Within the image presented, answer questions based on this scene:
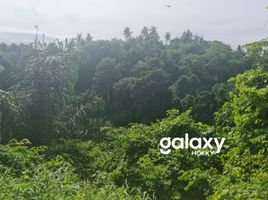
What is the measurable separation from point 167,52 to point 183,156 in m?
31.9

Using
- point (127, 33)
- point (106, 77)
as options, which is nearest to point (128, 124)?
point (106, 77)

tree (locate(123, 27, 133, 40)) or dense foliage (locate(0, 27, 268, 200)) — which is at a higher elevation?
tree (locate(123, 27, 133, 40))

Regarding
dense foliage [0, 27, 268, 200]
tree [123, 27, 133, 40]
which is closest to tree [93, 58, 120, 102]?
dense foliage [0, 27, 268, 200]

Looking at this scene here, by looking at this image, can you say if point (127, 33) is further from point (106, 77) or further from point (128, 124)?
point (128, 124)

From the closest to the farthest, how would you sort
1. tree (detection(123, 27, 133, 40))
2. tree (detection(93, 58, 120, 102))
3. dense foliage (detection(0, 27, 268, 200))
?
dense foliage (detection(0, 27, 268, 200))
tree (detection(93, 58, 120, 102))
tree (detection(123, 27, 133, 40))

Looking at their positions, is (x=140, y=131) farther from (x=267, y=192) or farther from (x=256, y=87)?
(x=267, y=192)

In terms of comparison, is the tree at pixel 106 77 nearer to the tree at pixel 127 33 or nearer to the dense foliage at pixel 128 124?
the dense foliage at pixel 128 124

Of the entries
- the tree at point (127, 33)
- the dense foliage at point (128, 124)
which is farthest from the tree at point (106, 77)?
the tree at point (127, 33)

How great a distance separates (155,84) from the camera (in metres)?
30.1

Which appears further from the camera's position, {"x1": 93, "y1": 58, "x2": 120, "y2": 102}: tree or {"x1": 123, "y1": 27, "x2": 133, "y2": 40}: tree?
{"x1": 123, "y1": 27, "x2": 133, "y2": 40}: tree

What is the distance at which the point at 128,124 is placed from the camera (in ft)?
47.2

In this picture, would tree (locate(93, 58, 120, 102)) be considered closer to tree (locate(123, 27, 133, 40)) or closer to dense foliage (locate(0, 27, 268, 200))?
dense foliage (locate(0, 27, 268, 200))

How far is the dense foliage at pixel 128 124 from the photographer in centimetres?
349

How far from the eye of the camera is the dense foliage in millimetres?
3488
